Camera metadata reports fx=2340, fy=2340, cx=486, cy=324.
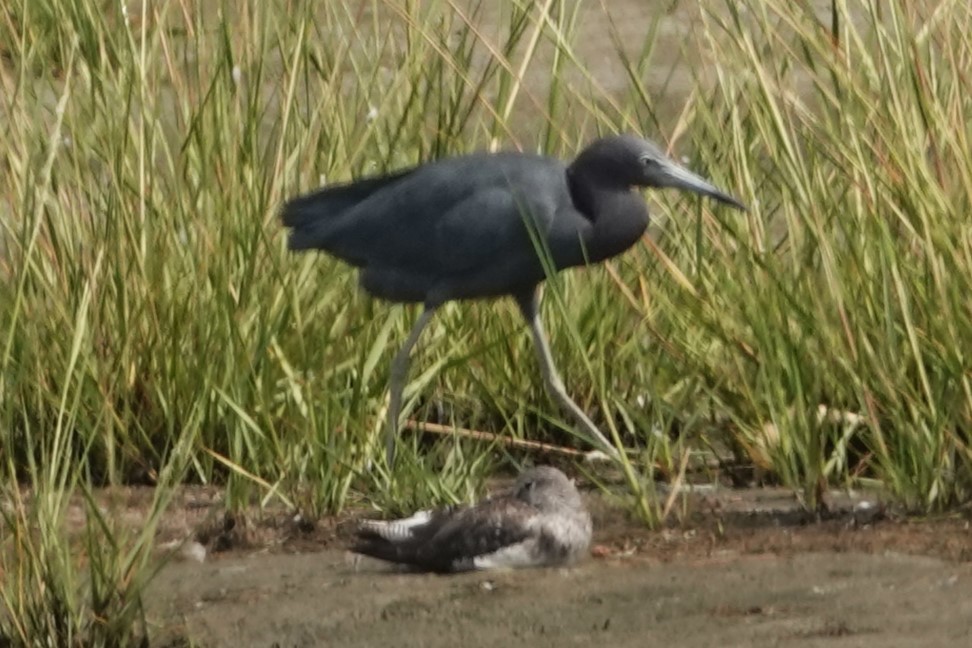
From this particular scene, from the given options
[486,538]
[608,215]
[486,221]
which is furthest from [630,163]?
[486,538]

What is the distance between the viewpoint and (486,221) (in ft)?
18.5

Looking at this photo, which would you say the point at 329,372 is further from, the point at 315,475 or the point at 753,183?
the point at 753,183

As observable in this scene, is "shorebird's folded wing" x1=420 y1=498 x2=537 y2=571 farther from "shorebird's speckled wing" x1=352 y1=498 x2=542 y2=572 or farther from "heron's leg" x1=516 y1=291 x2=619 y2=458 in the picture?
"heron's leg" x1=516 y1=291 x2=619 y2=458

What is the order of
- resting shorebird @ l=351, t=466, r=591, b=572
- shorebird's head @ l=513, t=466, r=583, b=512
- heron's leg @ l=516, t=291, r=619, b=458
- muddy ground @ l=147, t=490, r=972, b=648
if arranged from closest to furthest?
muddy ground @ l=147, t=490, r=972, b=648, resting shorebird @ l=351, t=466, r=591, b=572, shorebird's head @ l=513, t=466, r=583, b=512, heron's leg @ l=516, t=291, r=619, b=458

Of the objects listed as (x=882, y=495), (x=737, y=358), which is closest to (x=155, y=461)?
(x=737, y=358)


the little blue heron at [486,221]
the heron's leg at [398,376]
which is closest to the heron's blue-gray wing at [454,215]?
the little blue heron at [486,221]

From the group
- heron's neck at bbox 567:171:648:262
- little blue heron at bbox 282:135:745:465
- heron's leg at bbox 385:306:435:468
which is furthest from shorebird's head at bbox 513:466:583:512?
heron's neck at bbox 567:171:648:262

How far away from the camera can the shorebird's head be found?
4.57m

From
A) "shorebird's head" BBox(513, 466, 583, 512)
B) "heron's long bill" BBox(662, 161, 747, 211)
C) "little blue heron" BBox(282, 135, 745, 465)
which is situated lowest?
"shorebird's head" BBox(513, 466, 583, 512)

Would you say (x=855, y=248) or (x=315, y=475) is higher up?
(x=855, y=248)

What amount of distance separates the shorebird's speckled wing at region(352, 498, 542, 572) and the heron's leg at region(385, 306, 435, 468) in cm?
71

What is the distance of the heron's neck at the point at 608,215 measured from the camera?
566 cm

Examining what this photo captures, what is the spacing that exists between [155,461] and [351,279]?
33.9 inches

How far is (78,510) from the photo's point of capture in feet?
17.6
